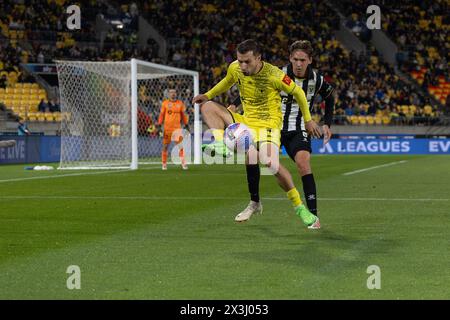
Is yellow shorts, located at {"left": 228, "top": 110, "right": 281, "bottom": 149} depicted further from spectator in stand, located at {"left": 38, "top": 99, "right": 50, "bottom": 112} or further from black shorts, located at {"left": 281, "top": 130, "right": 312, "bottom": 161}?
spectator in stand, located at {"left": 38, "top": 99, "right": 50, "bottom": 112}

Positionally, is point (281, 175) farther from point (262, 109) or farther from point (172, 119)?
point (172, 119)

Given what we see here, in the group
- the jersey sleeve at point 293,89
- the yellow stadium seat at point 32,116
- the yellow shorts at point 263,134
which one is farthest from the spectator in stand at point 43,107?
the jersey sleeve at point 293,89

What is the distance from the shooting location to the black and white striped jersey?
30.1 feet

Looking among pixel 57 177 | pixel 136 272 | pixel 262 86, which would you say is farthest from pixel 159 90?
pixel 136 272

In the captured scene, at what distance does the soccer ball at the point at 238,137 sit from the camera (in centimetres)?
855

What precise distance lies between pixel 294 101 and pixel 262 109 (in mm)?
596

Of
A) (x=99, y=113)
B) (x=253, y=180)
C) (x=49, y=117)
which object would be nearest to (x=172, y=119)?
(x=99, y=113)

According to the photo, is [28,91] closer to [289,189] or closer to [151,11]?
[151,11]

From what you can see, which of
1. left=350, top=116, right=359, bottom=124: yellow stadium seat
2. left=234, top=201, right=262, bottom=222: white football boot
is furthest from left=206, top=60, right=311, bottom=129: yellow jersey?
left=350, top=116, right=359, bottom=124: yellow stadium seat

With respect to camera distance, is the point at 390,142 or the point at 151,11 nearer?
the point at 390,142

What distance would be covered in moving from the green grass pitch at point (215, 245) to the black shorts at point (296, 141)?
0.82 meters

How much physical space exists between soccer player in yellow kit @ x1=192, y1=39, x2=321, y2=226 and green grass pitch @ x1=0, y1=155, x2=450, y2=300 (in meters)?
0.62

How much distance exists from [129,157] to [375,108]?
19205 mm

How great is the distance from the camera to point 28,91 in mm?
36156
